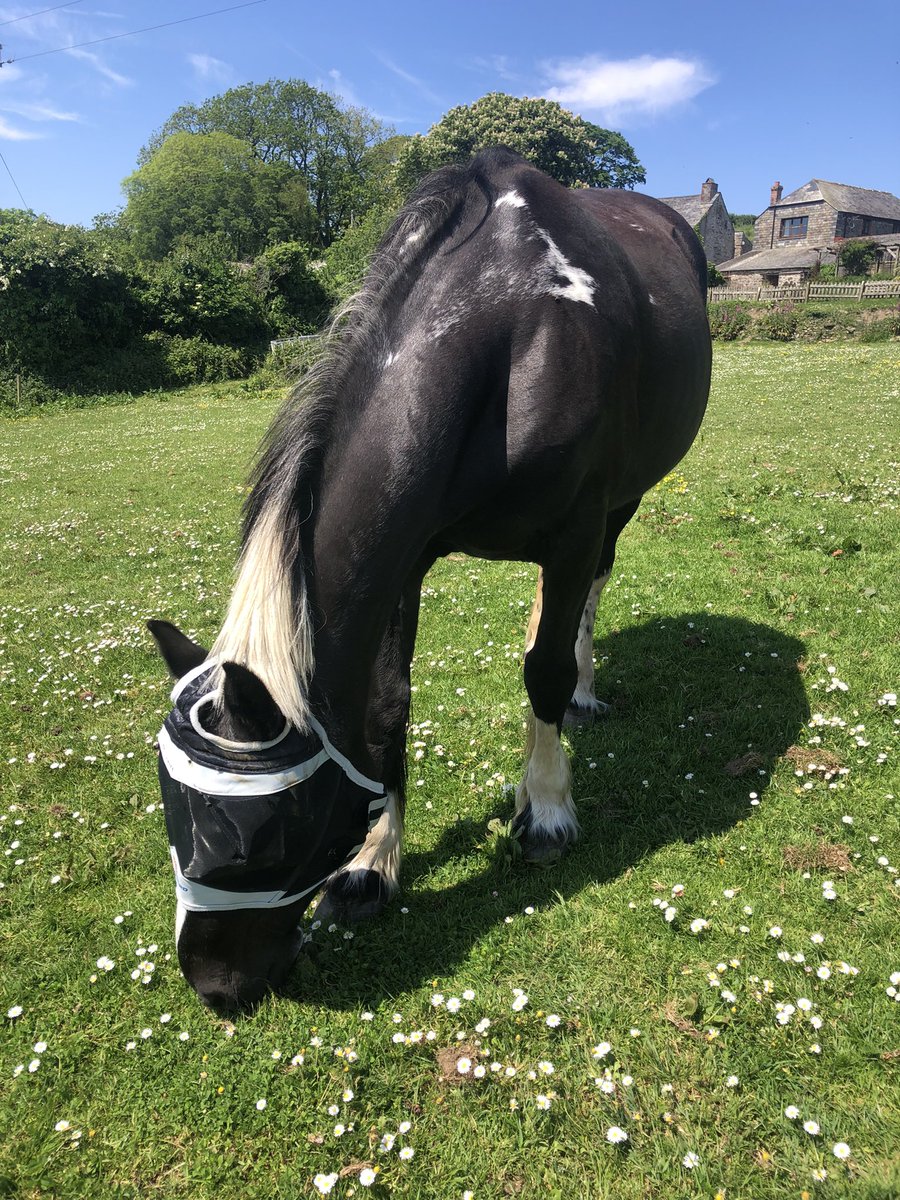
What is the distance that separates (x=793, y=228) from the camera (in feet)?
229

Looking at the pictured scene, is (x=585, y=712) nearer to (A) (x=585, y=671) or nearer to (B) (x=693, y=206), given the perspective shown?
(A) (x=585, y=671)

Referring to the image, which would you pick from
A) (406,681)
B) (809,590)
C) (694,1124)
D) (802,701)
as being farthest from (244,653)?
(809,590)

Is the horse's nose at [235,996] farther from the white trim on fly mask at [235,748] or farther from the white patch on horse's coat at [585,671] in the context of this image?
the white patch on horse's coat at [585,671]

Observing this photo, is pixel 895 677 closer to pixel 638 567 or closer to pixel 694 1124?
pixel 638 567

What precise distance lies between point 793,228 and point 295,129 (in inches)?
2070

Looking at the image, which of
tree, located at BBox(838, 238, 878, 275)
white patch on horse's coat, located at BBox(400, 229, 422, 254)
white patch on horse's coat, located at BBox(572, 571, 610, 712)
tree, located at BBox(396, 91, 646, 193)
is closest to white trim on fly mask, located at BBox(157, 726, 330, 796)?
white patch on horse's coat, located at BBox(400, 229, 422, 254)

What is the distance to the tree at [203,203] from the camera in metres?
63.1

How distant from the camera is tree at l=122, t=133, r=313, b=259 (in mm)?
63125

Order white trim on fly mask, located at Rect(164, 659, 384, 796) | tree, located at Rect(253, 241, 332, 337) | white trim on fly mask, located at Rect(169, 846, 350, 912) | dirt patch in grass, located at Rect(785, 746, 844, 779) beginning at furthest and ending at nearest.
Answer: tree, located at Rect(253, 241, 332, 337) → dirt patch in grass, located at Rect(785, 746, 844, 779) → white trim on fly mask, located at Rect(169, 846, 350, 912) → white trim on fly mask, located at Rect(164, 659, 384, 796)

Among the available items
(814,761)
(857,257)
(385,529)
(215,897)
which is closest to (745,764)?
(814,761)

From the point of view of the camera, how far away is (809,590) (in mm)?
6352

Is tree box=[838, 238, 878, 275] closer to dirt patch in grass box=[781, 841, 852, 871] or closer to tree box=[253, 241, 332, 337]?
tree box=[253, 241, 332, 337]

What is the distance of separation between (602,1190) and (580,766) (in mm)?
2356

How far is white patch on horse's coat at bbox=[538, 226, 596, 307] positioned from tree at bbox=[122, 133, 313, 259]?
219 ft
